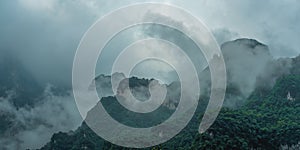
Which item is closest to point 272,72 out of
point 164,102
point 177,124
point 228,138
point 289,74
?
point 289,74

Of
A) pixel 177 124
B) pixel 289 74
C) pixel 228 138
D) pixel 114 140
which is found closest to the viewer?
pixel 228 138

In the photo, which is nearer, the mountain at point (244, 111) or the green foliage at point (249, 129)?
the green foliage at point (249, 129)

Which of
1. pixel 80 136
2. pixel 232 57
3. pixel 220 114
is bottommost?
pixel 220 114

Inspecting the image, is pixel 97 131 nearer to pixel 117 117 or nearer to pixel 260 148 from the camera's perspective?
pixel 117 117

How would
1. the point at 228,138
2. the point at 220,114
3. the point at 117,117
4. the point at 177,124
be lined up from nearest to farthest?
the point at 228,138 → the point at 220,114 → the point at 177,124 → the point at 117,117

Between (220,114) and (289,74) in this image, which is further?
(289,74)

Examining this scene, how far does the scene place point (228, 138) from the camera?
5028 centimetres

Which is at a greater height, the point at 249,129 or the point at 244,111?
the point at 244,111

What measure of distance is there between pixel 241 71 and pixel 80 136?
34841mm

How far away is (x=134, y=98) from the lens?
A: 269ft

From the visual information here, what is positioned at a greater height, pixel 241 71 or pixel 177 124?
pixel 241 71

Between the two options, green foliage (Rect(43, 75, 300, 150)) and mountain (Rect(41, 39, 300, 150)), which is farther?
mountain (Rect(41, 39, 300, 150))

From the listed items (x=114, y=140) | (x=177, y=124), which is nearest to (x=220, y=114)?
(x=177, y=124)

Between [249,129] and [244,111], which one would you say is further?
[244,111]
